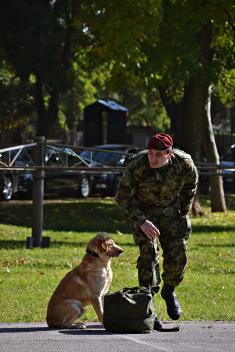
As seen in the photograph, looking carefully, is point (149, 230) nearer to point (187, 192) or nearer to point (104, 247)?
point (104, 247)

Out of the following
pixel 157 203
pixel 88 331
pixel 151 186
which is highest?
pixel 151 186

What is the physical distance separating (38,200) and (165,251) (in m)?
7.71

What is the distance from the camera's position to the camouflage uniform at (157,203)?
8.96 metres

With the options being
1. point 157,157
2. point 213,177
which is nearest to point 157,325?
point 157,157

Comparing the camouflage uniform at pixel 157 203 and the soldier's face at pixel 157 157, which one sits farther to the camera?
the camouflage uniform at pixel 157 203

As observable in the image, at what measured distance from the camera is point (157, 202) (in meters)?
9.09

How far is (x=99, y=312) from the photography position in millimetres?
8953

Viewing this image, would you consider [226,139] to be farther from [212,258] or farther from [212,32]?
[212,258]

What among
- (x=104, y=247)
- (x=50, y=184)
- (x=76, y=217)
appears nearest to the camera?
(x=104, y=247)

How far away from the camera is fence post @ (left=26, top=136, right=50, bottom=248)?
16.5 meters

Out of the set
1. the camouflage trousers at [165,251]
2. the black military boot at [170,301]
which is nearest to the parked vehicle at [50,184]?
the black military boot at [170,301]

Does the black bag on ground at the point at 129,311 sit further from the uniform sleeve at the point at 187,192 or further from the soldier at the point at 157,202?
the uniform sleeve at the point at 187,192

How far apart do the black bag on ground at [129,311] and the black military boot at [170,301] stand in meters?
0.71

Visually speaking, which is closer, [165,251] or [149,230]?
[149,230]
